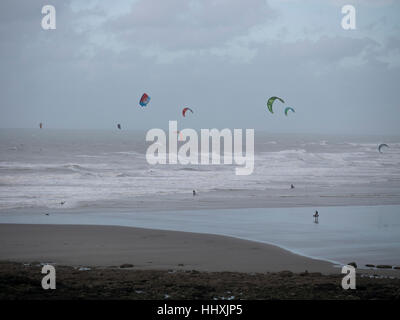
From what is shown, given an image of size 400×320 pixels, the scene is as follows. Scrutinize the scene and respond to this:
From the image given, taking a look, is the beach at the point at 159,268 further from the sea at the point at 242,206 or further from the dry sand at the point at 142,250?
the sea at the point at 242,206

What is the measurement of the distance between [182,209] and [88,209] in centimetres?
357

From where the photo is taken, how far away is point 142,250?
42.4 ft

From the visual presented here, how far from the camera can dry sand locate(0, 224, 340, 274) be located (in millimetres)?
11305

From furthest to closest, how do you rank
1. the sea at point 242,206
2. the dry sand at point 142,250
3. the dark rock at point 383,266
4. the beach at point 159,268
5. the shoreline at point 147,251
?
the sea at point 242,206, the dry sand at point 142,250, the shoreline at point 147,251, the dark rock at point 383,266, the beach at point 159,268

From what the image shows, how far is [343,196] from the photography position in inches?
950

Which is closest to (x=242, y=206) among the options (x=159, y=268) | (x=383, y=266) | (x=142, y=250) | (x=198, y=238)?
(x=198, y=238)

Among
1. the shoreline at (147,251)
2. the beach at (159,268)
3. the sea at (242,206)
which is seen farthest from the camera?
the sea at (242,206)

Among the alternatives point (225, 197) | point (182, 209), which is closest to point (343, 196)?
point (225, 197)

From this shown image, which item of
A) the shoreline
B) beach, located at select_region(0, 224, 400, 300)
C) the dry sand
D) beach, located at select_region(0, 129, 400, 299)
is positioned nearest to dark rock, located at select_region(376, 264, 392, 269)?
beach, located at select_region(0, 129, 400, 299)

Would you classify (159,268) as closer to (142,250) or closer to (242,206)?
(142,250)

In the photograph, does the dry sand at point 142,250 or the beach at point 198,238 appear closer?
the beach at point 198,238

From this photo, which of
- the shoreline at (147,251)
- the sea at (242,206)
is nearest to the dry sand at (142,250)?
the shoreline at (147,251)

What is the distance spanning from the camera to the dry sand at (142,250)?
11.3 metres
